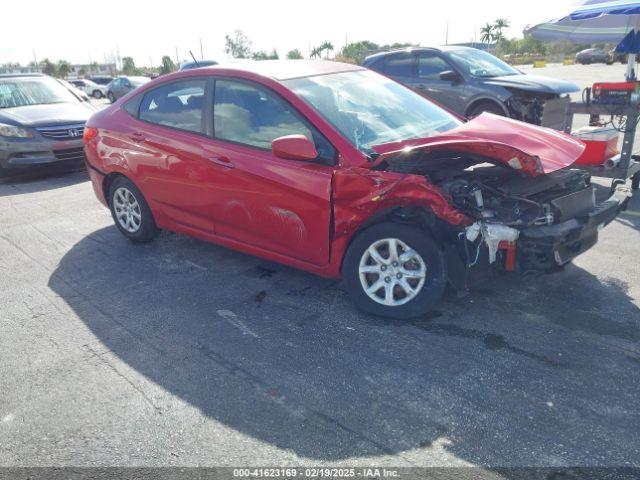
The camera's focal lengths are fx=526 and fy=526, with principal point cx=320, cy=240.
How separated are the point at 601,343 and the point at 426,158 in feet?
5.40

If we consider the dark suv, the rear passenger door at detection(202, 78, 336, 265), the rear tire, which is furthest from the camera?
the rear tire

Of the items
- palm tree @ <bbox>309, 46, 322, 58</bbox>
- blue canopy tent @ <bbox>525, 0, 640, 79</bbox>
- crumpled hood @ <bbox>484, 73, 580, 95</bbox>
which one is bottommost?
crumpled hood @ <bbox>484, 73, 580, 95</bbox>

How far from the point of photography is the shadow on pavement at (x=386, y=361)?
2561 mm

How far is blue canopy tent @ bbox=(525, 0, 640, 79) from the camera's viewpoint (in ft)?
19.7

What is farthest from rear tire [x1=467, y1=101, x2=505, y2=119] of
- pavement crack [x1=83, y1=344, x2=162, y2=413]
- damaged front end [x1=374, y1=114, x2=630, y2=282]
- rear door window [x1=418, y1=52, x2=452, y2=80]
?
pavement crack [x1=83, y1=344, x2=162, y2=413]

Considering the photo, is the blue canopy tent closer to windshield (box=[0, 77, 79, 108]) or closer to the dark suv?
the dark suv

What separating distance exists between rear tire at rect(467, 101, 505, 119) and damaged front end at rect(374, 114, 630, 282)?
216 inches

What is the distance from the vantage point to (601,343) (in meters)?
3.30

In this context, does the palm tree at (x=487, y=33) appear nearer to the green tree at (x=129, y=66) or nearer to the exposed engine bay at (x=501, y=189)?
the green tree at (x=129, y=66)

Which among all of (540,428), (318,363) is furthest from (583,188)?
(318,363)

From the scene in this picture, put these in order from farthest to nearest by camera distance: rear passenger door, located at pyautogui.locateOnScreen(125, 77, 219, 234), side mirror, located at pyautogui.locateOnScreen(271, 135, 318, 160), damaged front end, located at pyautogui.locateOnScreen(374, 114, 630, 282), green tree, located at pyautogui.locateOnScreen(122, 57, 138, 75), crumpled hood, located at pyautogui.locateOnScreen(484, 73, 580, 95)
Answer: green tree, located at pyautogui.locateOnScreen(122, 57, 138, 75)
crumpled hood, located at pyautogui.locateOnScreen(484, 73, 580, 95)
rear passenger door, located at pyautogui.locateOnScreen(125, 77, 219, 234)
side mirror, located at pyautogui.locateOnScreen(271, 135, 318, 160)
damaged front end, located at pyautogui.locateOnScreen(374, 114, 630, 282)

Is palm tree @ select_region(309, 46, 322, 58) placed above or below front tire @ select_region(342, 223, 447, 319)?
above

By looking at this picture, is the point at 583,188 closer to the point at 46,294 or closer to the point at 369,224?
the point at 369,224

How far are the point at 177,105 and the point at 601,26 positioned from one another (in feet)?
18.9
